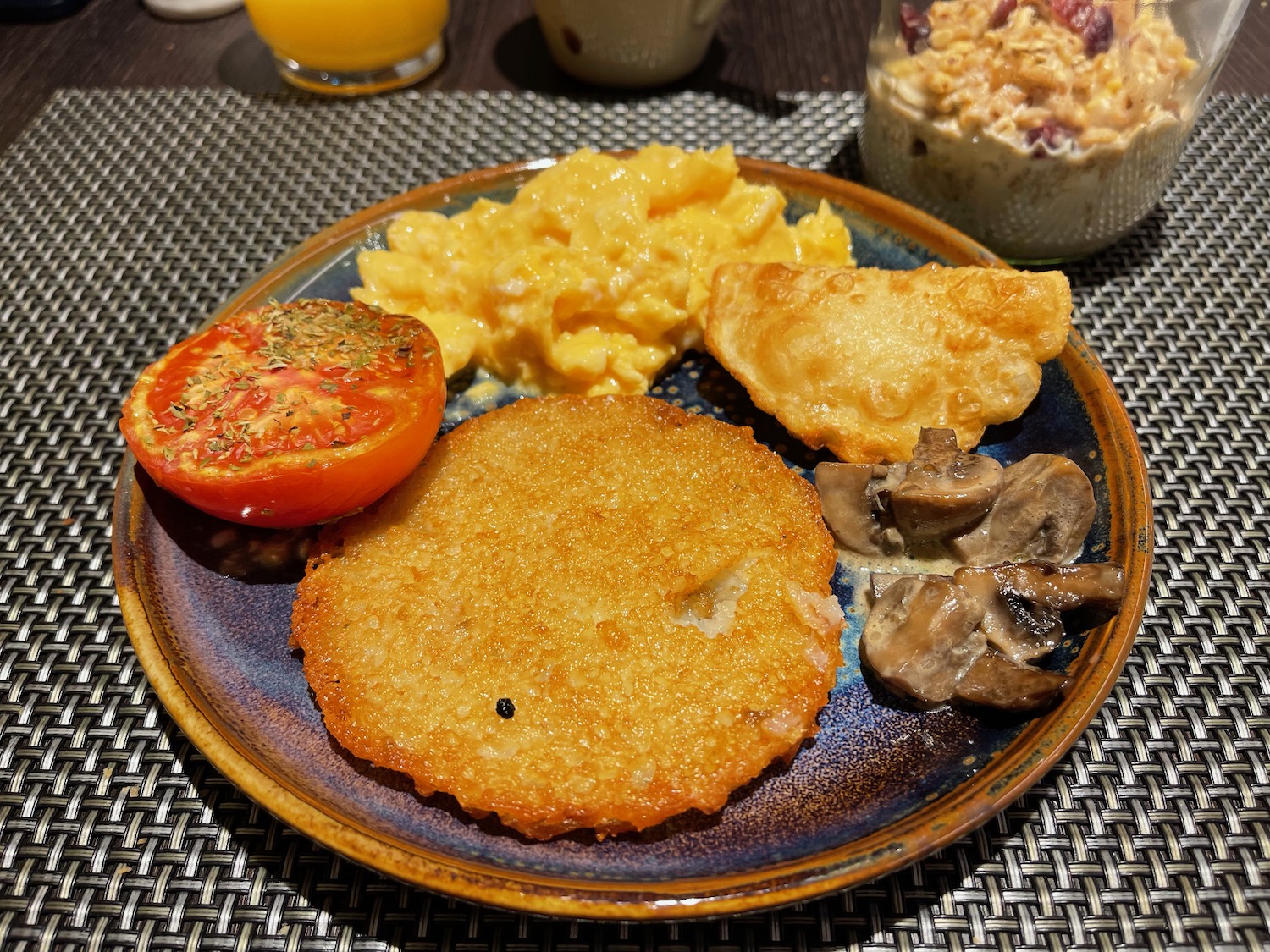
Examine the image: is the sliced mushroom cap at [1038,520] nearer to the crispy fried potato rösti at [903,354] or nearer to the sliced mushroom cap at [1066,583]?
the sliced mushroom cap at [1066,583]

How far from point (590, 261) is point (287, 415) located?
1001 millimetres

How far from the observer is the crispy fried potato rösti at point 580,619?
171 centimetres

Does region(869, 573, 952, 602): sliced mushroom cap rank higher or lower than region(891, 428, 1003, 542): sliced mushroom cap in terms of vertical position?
lower

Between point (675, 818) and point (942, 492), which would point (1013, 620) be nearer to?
point (942, 492)

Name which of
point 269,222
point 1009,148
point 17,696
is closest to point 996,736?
point 1009,148

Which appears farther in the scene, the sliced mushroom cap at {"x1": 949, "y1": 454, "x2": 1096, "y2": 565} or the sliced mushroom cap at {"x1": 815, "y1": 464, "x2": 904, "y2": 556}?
the sliced mushroom cap at {"x1": 815, "y1": 464, "x2": 904, "y2": 556}

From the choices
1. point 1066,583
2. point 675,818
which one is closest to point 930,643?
point 1066,583

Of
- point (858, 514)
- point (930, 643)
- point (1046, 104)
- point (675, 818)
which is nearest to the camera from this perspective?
point (675, 818)

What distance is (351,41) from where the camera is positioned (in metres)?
4.01

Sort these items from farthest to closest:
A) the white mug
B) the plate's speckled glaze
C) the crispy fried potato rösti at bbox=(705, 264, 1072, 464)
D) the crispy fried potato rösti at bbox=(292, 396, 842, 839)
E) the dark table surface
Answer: the dark table surface, the white mug, the crispy fried potato rösti at bbox=(705, 264, 1072, 464), the crispy fried potato rösti at bbox=(292, 396, 842, 839), the plate's speckled glaze

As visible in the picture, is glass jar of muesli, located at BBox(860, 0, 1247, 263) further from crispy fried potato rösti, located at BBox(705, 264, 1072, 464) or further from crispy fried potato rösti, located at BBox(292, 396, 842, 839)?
crispy fried potato rösti, located at BBox(292, 396, 842, 839)

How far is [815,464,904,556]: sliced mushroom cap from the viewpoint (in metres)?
2.14

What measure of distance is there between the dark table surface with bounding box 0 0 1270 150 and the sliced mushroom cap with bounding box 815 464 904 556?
278 cm

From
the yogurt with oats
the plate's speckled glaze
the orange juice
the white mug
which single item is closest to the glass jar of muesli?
the yogurt with oats
